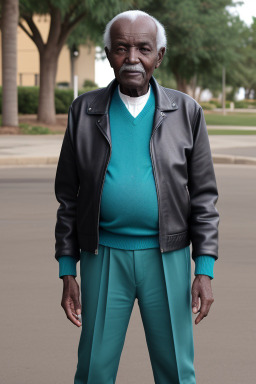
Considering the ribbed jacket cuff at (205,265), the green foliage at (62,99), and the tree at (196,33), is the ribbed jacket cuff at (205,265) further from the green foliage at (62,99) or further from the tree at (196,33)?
the green foliage at (62,99)

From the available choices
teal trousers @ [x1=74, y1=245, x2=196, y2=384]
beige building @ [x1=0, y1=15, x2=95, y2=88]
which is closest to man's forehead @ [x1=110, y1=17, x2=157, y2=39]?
teal trousers @ [x1=74, y1=245, x2=196, y2=384]

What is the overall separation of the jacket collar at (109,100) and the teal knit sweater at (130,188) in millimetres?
38

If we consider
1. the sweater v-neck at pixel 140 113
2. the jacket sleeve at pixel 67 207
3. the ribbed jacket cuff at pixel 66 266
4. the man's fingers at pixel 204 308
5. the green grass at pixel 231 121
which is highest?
the sweater v-neck at pixel 140 113

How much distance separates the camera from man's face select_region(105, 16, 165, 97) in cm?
297

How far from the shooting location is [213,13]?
48594 mm

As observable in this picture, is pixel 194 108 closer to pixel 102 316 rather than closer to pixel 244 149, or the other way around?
pixel 102 316

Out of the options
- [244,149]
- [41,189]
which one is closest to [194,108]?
[41,189]

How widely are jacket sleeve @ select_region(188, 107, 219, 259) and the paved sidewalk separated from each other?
16.1 metres

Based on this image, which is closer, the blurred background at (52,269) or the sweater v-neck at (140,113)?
the sweater v-neck at (140,113)

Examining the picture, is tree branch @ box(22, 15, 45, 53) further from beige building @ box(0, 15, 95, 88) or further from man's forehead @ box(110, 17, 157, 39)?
beige building @ box(0, 15, 95, 88)

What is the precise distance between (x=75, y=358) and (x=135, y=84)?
2637mm

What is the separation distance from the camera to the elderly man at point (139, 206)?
117 inches

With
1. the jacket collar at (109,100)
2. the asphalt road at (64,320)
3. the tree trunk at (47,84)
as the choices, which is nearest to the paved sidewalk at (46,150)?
the tree trunk at (47,84)

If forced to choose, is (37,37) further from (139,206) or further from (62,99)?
(139,206)
